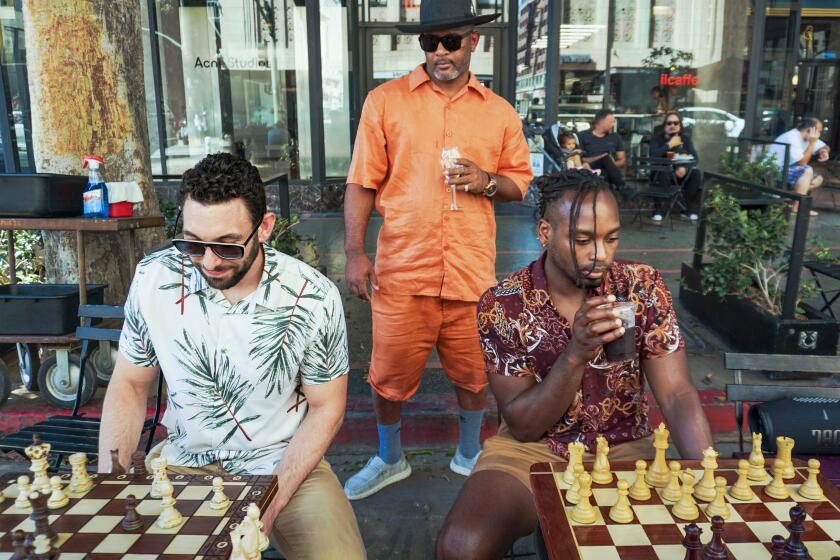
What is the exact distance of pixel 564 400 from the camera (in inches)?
89.7

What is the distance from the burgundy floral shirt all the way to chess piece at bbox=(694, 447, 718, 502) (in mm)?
550

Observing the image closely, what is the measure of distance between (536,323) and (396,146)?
4.37 ft

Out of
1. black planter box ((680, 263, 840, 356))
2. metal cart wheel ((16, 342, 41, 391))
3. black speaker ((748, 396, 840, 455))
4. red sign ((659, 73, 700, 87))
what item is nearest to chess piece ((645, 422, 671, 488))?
black speaker ((748, 396, 840, 455))

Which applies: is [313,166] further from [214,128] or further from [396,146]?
[396,146]

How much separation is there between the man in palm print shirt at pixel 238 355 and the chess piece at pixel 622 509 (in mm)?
851

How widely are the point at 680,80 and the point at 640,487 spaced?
1076 cm

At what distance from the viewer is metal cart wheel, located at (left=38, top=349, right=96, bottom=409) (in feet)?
14.6

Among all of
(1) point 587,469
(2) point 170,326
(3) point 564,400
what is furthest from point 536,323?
(2) point 170,326

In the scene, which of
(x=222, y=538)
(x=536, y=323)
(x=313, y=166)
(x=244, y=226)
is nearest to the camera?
(x=222, y=538)

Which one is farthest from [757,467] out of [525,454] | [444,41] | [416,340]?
[444,41]

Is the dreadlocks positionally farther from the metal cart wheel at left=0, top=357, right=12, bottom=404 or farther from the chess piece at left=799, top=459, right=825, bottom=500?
the metal cart wheel at left=0, top=357, right=12, bottom=404

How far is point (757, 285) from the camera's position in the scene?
5.42m

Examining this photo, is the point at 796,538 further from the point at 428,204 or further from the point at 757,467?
the point at 428,204

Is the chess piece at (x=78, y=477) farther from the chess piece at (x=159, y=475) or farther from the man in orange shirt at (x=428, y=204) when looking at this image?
the man in orange shirt at (x=428, y=204)
